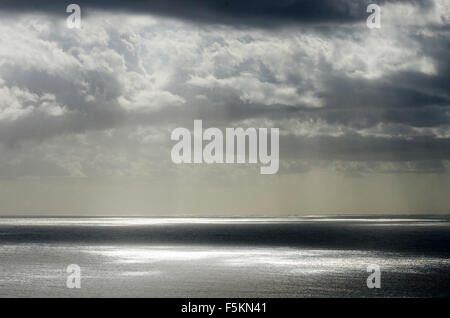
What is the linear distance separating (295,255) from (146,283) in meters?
50.1

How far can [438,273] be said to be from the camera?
8275cm

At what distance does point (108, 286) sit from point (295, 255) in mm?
53801
